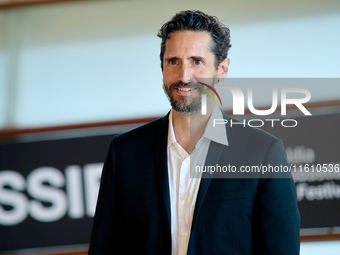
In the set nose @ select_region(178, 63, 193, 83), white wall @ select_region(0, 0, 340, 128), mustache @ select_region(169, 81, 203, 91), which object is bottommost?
mustache @ select_region(169, 81, 203, 91)

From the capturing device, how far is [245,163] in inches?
48.1

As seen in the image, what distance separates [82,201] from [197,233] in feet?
6.31

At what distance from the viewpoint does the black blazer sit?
3.83ft

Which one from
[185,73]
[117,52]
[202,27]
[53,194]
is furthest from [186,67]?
[53,194]

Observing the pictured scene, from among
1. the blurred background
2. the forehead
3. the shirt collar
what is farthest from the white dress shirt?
the blurred background

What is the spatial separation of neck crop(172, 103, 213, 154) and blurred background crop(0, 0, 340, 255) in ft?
5.02

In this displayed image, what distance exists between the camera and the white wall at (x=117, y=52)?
2912mm

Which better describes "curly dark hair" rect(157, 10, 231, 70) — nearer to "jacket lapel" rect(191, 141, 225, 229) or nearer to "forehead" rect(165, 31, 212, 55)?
"forehead" rect(165, 31, 212, 55)

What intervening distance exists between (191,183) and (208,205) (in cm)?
11

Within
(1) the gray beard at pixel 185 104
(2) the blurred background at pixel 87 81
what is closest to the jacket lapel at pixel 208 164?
(1) the gray beard at pixel 185 104

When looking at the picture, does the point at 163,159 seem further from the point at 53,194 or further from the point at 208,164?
the point at 53,194

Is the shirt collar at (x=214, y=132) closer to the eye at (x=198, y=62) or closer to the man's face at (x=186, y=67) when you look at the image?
the man's face at (x=186, y=67)

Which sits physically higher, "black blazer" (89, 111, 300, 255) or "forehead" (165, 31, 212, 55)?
"forehead" (165, 31, 212, 55)

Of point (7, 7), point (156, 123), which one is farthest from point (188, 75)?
point (7, 7)
